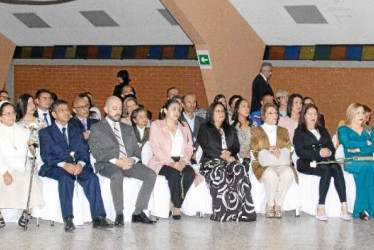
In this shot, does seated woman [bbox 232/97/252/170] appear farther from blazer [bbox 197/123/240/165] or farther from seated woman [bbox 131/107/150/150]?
seated woman [bbox 131/107/150/150]

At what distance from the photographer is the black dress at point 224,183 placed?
9844 mm

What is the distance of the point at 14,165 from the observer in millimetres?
9438

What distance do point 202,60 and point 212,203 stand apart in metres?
4.08

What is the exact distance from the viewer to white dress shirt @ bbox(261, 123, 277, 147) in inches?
407

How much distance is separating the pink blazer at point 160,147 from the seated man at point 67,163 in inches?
30.0

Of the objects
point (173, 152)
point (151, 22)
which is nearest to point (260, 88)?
point (151, 22)

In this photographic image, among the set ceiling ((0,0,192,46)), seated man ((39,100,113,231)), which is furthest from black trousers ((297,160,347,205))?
ceiling ((0,0,192,46))

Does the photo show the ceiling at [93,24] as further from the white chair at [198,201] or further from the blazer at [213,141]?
the white chair at [198,201]

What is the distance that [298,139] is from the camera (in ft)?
34.0

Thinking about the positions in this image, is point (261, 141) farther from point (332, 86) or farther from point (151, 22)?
point (151, 22)

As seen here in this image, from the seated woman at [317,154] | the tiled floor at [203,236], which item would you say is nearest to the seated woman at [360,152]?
the seated woman at [317,154]

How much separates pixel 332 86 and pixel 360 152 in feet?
13.0

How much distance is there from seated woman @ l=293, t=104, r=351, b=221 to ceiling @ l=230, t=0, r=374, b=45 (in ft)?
9.90

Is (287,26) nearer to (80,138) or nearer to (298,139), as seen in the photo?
(298,139)
